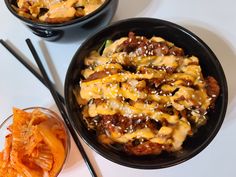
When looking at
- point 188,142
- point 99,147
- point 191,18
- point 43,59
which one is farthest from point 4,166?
point 191,18

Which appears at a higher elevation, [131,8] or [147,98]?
[131,8]

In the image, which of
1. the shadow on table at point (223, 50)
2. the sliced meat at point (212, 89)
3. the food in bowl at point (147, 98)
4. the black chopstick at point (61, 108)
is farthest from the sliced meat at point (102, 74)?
the shadow on table at point (223, 50)

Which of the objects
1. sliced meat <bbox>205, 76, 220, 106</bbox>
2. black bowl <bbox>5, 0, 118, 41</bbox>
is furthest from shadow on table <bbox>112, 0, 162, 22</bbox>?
sliced meat <bbox>205, 76, 220, 106</bbox>

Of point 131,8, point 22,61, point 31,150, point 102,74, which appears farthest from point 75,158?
point 131,8

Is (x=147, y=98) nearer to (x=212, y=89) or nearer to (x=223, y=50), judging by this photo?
(x=212, y=89)

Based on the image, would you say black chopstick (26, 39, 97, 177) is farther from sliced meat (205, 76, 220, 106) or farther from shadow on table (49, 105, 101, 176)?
sliced meat (205, 76, 220, 106)
